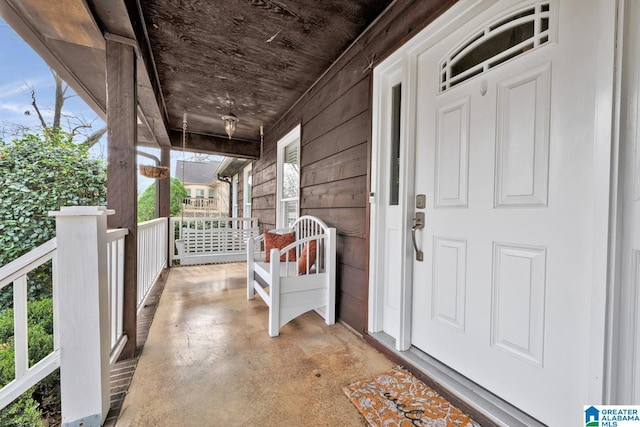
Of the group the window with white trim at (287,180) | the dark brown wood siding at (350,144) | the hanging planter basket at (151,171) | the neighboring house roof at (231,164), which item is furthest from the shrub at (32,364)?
the neighboring house roof at (231,164)

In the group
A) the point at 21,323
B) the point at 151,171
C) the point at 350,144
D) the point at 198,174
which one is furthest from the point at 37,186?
the point at 198,174

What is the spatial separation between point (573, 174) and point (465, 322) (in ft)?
2.76

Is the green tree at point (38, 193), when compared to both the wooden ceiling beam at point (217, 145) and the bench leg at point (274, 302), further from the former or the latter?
the bench leg at point (274, 302)

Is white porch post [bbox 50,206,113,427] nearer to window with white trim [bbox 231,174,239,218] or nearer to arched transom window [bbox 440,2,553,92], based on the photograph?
arched transom window [bbox 440,2,553,92]

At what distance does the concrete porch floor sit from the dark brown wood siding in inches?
15.7

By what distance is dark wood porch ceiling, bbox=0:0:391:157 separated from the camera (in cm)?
157

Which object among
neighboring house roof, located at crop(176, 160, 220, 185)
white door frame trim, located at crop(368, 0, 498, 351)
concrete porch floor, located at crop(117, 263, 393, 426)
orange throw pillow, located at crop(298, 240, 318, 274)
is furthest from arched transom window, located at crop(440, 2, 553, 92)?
neighboring house roof, located at crop(176, 160, 220, 185)

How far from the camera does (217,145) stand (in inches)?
188

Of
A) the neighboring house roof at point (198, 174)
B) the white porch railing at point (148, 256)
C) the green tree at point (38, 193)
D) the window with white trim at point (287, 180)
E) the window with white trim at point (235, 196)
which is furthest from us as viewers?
the neighboring house roof at point (198, 174)

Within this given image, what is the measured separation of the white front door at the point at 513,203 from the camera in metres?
0.97

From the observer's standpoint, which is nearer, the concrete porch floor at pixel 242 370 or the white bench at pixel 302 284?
the concrete porch floor at pixel 242 370

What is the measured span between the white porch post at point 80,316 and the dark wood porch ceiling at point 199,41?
1.23 meters

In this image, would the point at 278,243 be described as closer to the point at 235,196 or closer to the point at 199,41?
the point at 199,41

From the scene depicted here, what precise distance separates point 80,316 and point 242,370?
87 cm
